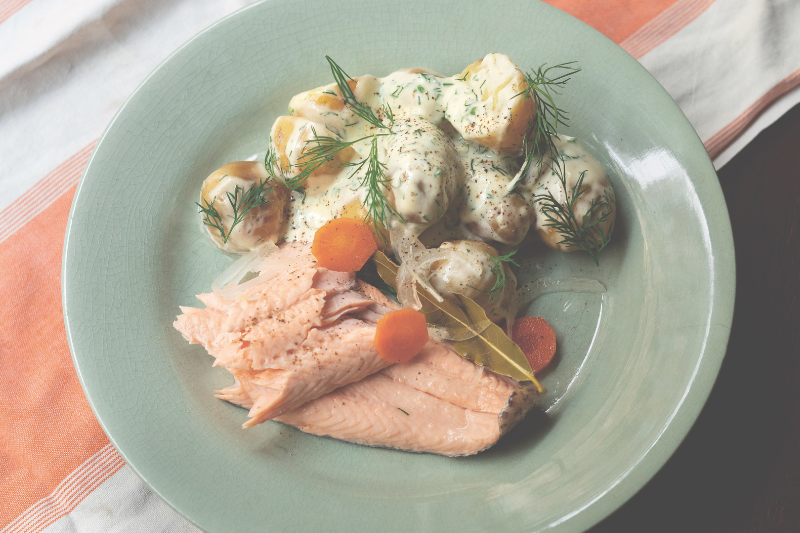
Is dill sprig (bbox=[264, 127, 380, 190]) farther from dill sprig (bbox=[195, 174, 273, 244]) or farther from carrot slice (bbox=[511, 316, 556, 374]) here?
carrot slice (bbox=[511, 316, 556, 374])

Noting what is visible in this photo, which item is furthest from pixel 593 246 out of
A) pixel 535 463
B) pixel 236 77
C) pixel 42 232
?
pixel 42 232

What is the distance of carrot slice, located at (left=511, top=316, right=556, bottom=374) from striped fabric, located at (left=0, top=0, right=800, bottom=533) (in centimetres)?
116

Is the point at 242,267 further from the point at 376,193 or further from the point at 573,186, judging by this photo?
the point at 573,186

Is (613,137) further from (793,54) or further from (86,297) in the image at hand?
(86,297)

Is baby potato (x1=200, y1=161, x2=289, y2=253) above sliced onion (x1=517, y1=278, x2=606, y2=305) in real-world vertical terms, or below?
above

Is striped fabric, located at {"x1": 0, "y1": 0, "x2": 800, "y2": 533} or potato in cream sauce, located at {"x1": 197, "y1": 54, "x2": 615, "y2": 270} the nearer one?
potato in cream sauce, located at {"x1": 197, "y1": 54, "x2": 615, "y2": 270}

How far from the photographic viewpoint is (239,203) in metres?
2.20

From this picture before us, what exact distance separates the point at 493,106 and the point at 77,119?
2.09 metres

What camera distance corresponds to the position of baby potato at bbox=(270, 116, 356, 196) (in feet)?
7.22

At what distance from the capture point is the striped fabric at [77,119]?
2.36 m

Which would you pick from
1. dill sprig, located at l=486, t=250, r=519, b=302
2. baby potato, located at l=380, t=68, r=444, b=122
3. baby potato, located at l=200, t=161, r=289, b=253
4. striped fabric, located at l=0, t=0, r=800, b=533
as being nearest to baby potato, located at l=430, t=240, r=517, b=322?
dill sprig, located at l=486, t=250, r=519, b=302

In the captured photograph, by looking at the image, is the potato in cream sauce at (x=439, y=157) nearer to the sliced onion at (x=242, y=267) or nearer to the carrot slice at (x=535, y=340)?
the sliced onion at (x=242, y=267)

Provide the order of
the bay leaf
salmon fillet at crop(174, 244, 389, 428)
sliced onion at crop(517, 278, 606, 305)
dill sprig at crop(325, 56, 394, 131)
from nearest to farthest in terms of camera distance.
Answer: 1. salmon fillet at crop(174, 244, 389, 428)
2. the bay leaf
3. dill sprig at crop(325, 56, 394, 131)
4. sliced onion at crop(517, 278, 606, 305)

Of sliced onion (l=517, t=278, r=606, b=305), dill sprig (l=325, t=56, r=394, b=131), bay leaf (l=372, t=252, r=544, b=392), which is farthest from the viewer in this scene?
sliced onion (l=517, t=278, r=606, b=305)
